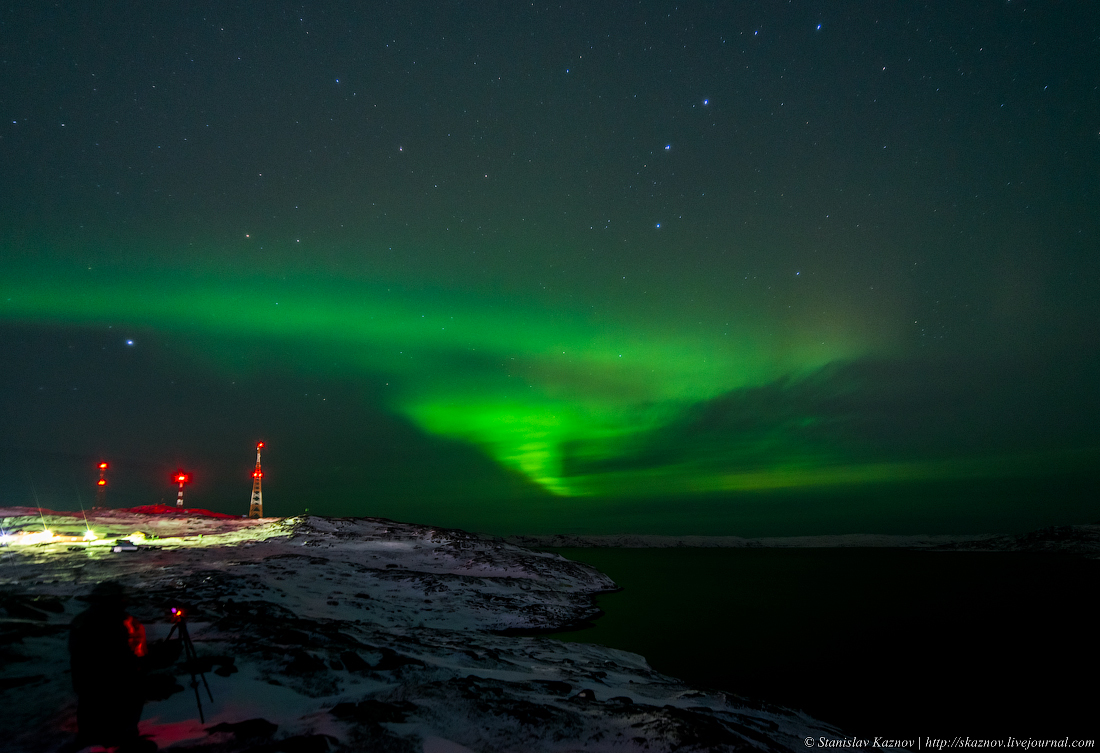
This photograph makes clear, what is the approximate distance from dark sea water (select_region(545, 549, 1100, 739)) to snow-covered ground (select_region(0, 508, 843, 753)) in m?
7.54

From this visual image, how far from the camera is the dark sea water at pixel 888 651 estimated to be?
27359 mm

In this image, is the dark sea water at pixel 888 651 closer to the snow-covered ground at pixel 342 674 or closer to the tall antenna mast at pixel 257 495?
the snow-covered ground at pixel 342 674

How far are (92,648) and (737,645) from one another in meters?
48.3

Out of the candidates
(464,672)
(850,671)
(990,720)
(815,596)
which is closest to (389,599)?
(464,672)

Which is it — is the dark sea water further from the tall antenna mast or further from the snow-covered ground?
the tall antenna mast

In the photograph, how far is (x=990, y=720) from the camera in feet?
86.5

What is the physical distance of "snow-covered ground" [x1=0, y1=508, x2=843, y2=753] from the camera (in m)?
12.2

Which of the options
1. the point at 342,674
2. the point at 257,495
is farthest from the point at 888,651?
the point at 257,495

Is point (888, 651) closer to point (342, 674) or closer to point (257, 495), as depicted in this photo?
point (342, 674)

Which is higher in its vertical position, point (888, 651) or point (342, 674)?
point (342, 674)

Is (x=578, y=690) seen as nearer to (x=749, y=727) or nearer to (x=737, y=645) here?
(x=749, y=727)

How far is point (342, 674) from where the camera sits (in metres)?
17.1

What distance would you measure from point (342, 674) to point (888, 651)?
4644cm

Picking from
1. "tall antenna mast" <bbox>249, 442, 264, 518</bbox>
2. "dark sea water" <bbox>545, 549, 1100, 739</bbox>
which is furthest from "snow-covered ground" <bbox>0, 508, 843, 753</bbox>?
"tall antenna mast" <bbox>249, 442, 264, 518</bbox>
